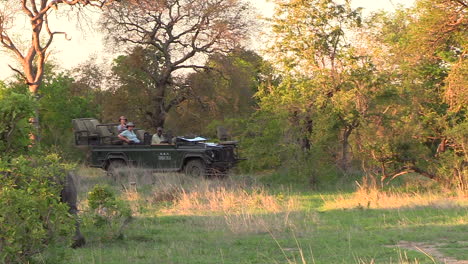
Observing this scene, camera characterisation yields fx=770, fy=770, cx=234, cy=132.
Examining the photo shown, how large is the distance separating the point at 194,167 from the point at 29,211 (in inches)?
615

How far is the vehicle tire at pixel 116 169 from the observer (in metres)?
22.8

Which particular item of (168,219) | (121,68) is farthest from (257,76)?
(168,219)

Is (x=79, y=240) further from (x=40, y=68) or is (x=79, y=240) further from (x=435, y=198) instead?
(x=40, y=68)

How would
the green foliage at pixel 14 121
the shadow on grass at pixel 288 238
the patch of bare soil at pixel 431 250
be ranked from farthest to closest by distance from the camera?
1. the shadow on grass at pixel 288 238
2. the patch of bare soil at pixel 431 250
3. the green foliage at pixel 14 121

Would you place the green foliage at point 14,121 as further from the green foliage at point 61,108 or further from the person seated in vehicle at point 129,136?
the green foliage at point 61,108

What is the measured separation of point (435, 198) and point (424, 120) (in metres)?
5.50

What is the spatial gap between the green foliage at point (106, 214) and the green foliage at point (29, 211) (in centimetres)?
342

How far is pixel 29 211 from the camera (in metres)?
7.35

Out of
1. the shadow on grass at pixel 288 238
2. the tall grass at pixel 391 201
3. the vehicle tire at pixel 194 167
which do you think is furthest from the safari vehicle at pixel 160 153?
the shadow on grass at pixel 288 238

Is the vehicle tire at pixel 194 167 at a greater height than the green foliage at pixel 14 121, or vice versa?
the green foliage at pixel 14 121

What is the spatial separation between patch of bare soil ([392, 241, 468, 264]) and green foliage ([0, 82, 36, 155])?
4.69 metres

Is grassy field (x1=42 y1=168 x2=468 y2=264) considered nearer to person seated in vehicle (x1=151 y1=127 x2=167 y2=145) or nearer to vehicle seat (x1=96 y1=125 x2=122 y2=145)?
person seated in vehicle (x1=151 y1=127 x2=167 y2=145)

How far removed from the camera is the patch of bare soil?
9.18 meters

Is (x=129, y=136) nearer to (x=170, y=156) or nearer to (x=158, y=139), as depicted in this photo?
(x=158, y=139)
